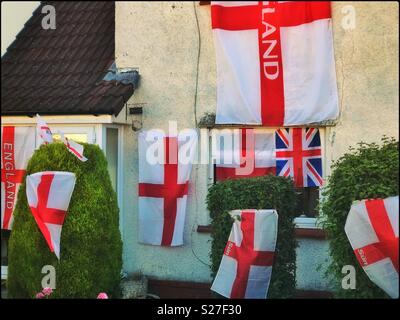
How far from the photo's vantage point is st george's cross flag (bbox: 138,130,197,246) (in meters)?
8.34

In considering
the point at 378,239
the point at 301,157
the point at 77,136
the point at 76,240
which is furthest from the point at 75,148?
the point at 378,239

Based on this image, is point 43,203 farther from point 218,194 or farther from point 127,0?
point 127,0

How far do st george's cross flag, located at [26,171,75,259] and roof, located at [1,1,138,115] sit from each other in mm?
1307

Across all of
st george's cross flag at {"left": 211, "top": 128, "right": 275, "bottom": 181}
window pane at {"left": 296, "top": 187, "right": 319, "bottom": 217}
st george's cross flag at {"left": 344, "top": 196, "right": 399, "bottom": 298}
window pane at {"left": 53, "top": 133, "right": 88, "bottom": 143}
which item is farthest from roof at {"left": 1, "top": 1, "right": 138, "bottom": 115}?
st george's cross flag at {"left": 344, "top": 196, "right": 399, "bottom": 298}

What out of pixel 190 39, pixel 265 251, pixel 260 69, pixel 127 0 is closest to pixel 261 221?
pixel 265 251

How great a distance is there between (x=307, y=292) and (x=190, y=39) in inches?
143

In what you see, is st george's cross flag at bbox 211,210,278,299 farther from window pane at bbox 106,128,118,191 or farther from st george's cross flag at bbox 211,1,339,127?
window pane at bbox 106,128,118,191

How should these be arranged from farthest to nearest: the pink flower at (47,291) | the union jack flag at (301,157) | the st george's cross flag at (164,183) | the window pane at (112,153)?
the window pane at (112,153), the st george's cross flag at (164,183), the union jack flag at (301,157), the pink flower at (47,291)

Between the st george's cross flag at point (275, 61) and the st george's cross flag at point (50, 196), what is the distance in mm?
2288

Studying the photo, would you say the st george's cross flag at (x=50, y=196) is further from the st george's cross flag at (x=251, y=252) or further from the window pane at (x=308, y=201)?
the window pane at (x=308, y=201)

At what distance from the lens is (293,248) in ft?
23.3

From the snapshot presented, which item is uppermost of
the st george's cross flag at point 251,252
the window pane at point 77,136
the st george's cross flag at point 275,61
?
the st george's cross flag at point 275,61

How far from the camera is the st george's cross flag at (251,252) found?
6.82m

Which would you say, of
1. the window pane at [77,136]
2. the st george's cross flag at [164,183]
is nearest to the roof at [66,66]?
the window pane at [77,136]
